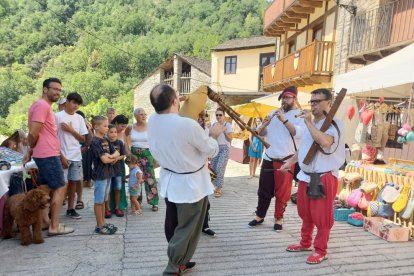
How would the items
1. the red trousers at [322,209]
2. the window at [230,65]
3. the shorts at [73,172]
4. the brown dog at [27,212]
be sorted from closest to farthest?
the red trousers at [322,209] < the brown dog at [27,212] < the shorts at [73,172] < the window at [230,65]

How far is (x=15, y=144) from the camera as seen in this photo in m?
5.08

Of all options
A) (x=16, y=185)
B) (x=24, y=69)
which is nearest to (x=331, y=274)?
(x=16, y=185)

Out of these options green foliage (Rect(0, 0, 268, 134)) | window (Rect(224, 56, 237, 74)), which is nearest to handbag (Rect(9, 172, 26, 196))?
window (Rect(224, 56, 237, 74))

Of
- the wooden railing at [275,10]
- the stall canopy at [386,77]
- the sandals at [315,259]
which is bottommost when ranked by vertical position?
the sandals at [315,259]

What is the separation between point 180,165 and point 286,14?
1298 centimetres

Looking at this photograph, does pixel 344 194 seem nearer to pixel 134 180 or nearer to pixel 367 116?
pixel 367 116

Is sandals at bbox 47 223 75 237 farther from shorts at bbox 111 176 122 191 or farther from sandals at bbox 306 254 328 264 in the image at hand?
sandals at bbox 306 254 328 264

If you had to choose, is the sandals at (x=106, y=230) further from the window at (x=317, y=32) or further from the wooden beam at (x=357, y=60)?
the window at (x=317, y=32)

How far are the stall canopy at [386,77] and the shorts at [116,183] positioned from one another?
4.06 metres

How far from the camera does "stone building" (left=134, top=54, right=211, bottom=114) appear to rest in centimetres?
2994

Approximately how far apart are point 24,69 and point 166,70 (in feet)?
157

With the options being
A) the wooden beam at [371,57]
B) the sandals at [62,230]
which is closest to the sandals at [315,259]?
the sandals at [62,230]

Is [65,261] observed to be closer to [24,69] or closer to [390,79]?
[390,79]

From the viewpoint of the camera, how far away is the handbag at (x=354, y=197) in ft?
16.7
